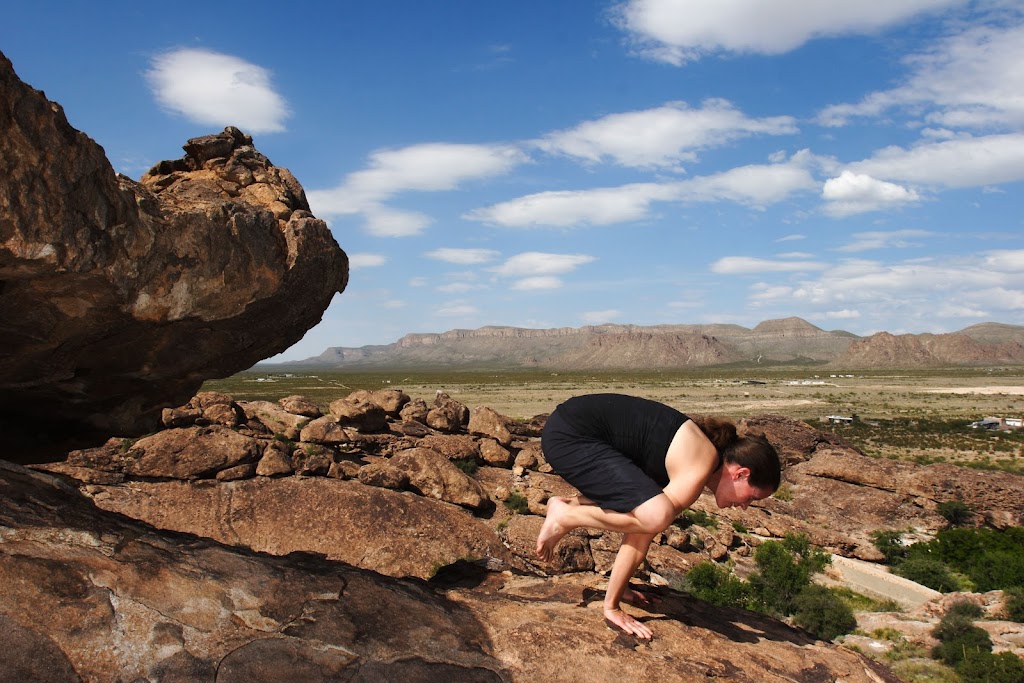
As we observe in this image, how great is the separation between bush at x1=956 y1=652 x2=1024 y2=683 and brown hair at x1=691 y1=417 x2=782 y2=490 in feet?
21.9

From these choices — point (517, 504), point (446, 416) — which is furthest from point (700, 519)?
point (446, 416)

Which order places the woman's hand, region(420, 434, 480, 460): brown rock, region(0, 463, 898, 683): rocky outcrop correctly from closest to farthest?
region(0, 463, 898, 683): rocky outcrop, the woman's hand, region(420, 434, 480, 460): brown rock

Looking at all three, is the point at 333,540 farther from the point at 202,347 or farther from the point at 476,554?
the point at 202,347

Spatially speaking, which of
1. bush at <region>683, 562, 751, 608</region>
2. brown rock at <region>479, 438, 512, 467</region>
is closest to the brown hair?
bush at <region>683, 562, 751, 608</region>

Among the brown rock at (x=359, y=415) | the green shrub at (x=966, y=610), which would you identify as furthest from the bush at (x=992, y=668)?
the brown rock at (x=359, y=415)

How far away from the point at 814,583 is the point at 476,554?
8.04m

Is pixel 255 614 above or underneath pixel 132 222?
underneath

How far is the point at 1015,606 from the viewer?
12492 mm

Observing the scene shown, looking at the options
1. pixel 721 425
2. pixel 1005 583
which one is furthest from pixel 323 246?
pixel 1005 583

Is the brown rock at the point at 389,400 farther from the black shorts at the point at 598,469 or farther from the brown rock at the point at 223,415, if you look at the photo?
the black shorts at the point at 598,469

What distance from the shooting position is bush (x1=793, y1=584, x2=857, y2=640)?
12.2m

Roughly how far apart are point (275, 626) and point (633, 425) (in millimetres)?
2920

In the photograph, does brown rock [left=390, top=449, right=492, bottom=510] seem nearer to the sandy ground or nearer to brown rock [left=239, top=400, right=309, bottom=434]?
brown rock [left=239, top=400, right=309, bottom=434]

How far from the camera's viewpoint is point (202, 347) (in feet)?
26.9
